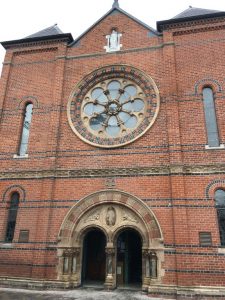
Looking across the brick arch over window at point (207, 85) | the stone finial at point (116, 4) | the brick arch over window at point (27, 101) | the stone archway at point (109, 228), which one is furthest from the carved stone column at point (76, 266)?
the stone finial at point (116, 4)

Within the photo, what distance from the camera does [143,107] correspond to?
11727mm

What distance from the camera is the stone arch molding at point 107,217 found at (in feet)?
→ 32.4

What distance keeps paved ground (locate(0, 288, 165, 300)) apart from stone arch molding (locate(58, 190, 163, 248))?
1.63 m

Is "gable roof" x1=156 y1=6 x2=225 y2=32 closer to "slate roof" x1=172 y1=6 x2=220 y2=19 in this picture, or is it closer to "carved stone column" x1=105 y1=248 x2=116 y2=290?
"slate roof" x1=172 y1=6 x2=220 y2=19

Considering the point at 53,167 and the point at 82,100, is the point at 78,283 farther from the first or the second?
the point at 82,100

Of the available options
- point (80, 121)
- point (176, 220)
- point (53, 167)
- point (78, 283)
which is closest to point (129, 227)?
point (176, 220)

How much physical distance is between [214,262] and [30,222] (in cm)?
682

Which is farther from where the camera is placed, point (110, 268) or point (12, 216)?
point (12, 216)

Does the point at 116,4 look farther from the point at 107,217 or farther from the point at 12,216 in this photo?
the point at 12,216

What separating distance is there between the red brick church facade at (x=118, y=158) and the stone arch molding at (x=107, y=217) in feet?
0.12

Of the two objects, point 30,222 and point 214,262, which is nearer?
point 214,262

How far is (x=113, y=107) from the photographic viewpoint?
12.0m

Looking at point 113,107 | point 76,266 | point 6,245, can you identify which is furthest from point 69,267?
point 113,107

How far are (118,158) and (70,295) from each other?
5.10m
